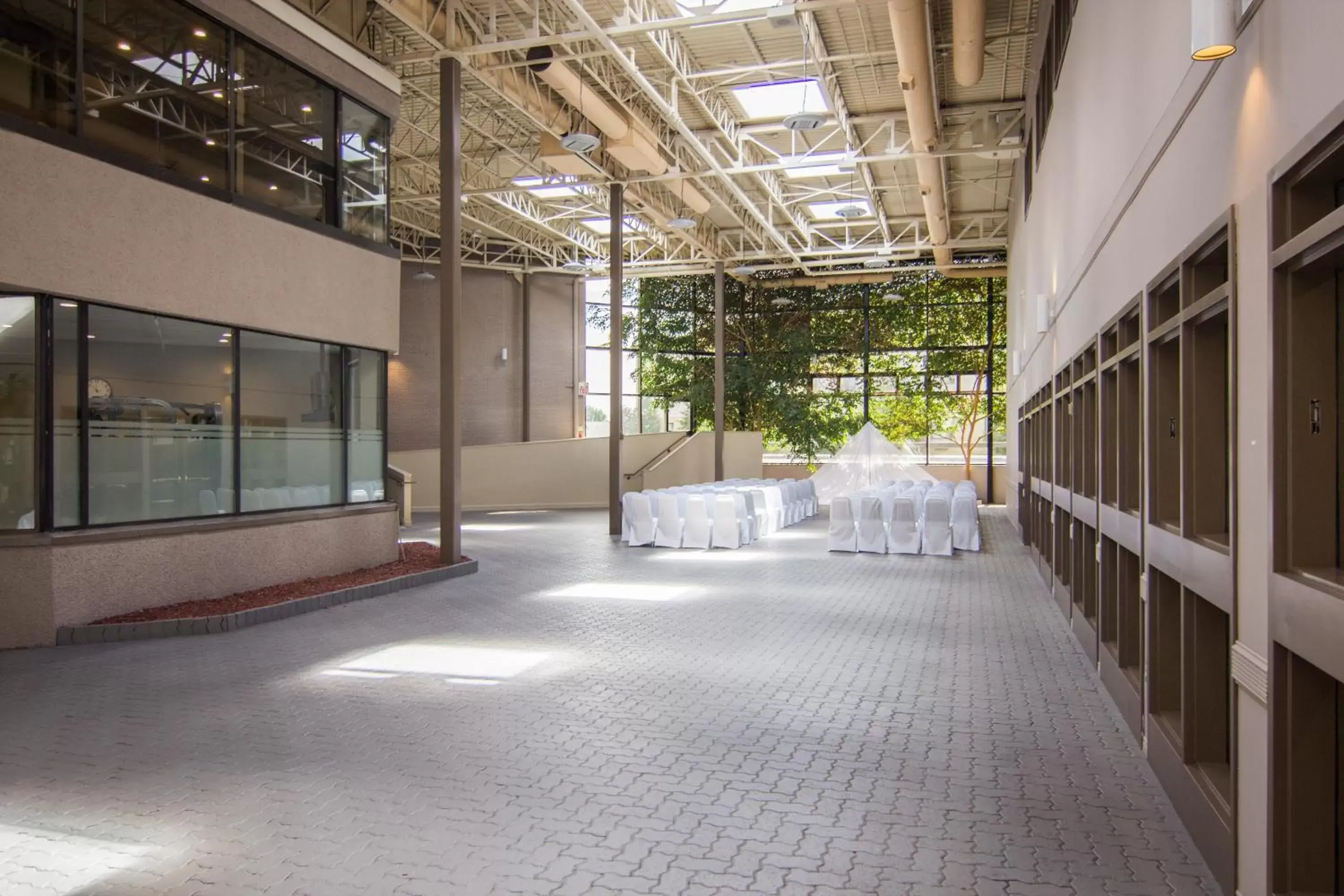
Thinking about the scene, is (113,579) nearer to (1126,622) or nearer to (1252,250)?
(1126,622)

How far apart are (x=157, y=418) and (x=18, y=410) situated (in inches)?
53.8

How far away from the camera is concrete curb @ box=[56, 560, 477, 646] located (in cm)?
827

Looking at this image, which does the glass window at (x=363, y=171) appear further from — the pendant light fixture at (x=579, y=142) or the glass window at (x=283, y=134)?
the pendant light fixture at (x=579, y=142)

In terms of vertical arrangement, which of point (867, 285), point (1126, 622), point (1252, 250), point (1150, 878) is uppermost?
point (867, 285)

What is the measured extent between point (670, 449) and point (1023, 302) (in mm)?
14327

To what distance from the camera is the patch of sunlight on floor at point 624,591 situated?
11.2 m

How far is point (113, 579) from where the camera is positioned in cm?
866

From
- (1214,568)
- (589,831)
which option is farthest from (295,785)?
(1214,568)

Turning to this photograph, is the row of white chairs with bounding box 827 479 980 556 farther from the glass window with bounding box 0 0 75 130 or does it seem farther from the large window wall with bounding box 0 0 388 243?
the glass window with bounding box 0 0 75 130

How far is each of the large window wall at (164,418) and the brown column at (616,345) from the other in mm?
7227

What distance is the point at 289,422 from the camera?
11.1 metres

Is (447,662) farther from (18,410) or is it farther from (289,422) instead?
(289,422)

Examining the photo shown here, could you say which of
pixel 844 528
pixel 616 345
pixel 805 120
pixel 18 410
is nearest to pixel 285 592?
pixel 18 410

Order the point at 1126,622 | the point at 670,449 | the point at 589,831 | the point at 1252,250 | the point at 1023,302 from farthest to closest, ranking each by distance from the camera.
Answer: the point at 670,449 < the point at 1023,302 < the point at 1126,622 < the point at 589,831 < the point at 1252,250
